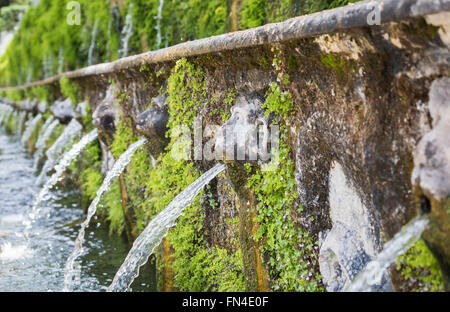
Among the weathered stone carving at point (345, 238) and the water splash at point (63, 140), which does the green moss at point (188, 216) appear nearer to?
the weathered stone carving at point (345, 238)

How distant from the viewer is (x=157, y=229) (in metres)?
3.91

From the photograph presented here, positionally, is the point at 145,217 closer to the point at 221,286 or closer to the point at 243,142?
the point at 221,286

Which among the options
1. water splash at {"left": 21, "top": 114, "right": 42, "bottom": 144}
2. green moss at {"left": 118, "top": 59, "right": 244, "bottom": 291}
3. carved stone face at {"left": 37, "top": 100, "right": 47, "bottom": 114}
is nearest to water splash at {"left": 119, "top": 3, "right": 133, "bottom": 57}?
carved stone face at {"left": 37, "top": 100, "right": 47, "bottom": 114}

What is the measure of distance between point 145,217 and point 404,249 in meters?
3.85

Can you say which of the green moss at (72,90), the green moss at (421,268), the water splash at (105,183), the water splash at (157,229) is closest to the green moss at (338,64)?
the green moss at (421,268)

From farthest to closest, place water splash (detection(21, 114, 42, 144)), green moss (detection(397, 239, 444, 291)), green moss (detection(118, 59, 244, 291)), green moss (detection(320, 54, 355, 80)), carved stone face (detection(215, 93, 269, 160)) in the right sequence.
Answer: water splash (detection(21, 114, 42, 144)), green moss (detection(118, 59, 244, 291)), carved stone face (detection(215, 93, 269, 160)), green moss (detection(320, 54, 355, 80)), green moss (detection(397, 239, 444, 291))

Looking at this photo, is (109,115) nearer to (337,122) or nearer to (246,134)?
(246,134)

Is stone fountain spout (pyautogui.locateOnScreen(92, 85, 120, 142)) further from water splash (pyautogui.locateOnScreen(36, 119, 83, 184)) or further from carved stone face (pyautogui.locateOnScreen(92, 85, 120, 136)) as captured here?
water splash (pyautogui.locateOnScreen(36, 119, 83, 184))

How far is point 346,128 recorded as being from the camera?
8.79ft

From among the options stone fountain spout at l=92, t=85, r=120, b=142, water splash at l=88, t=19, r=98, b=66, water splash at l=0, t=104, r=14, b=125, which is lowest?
stone fountain spout at l=92, t=85, r=120, b=142

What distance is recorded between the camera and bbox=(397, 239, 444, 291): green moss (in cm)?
230

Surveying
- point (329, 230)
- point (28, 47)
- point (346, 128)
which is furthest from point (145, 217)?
point (28, 47)

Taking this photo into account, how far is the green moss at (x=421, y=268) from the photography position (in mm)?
2303

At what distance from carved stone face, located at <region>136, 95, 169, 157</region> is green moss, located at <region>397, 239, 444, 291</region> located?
9.35 feet
